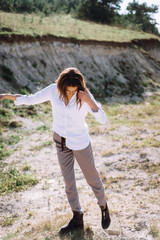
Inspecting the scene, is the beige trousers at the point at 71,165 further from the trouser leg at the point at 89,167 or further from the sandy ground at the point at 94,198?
the sandy ground at the point at 94,198

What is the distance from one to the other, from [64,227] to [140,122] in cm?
662

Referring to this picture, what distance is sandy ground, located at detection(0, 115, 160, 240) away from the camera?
3193 millimetres

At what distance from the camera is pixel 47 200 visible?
4164mm

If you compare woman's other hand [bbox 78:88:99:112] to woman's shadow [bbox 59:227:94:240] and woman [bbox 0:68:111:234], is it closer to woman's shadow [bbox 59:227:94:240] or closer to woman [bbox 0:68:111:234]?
woman [bbox 0:68:111:234]

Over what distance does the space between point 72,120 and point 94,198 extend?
2071 millimetres

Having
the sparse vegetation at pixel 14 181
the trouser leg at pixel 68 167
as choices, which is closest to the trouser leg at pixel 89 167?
the trouser leg at pixel 68 167

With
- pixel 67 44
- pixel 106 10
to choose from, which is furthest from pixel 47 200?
pixel 106 10

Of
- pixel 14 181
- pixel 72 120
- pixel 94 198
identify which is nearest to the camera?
pixel 72 120

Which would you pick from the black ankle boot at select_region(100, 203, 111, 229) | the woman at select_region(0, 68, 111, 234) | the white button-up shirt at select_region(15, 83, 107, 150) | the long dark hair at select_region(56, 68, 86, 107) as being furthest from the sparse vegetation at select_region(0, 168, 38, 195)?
the long dark hair at select_region(56, 68, 86, 107)

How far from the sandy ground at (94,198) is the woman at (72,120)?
1.43 ft

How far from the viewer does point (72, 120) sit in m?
2.64

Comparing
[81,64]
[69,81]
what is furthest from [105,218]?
[81,64]

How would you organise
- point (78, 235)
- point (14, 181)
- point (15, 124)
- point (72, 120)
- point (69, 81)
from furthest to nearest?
1. point (15, 124)
2. point (14, 181)
3. point (78, 235)
4. point (72, 120)
5. point (69, 81)

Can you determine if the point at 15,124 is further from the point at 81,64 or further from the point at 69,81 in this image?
the point at 81,64
